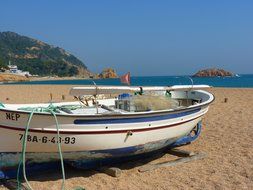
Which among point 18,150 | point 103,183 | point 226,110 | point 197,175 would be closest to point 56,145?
point 18,150

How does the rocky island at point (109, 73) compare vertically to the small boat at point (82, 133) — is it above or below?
below

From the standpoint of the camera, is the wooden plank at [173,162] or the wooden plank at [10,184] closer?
the wooden plank at [10,184]

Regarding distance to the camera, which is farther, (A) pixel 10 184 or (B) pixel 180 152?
(B) pixel 180 152

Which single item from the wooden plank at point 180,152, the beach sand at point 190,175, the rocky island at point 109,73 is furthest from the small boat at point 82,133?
the rocky island at point 109,73

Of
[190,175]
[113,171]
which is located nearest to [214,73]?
[190,175]

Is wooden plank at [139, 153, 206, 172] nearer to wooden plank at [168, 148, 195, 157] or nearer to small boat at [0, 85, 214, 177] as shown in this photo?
wooden plank at [168, 148, 195, 157]

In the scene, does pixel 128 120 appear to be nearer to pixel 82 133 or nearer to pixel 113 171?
pixel 82 133

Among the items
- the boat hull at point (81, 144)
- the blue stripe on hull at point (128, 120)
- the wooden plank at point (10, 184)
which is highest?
the blue stripe on hull at point (128, 120)

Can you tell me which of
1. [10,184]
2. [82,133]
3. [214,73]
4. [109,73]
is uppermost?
[82,133]

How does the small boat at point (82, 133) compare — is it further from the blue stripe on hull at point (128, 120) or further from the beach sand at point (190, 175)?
the beach sand at point (190, 175)

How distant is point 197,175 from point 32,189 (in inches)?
115

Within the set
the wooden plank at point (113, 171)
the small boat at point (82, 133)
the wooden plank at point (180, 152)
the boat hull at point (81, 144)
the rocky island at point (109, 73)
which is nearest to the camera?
the small boat at point (82, 133)

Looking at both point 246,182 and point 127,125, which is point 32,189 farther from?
point 246,182

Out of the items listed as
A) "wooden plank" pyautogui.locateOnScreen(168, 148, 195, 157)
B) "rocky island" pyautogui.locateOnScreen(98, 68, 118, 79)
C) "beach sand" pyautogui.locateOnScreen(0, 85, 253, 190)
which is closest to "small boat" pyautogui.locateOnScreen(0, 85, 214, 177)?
"beach sand" pyautogui.locateOnScreen(0, 85, 253, 190)
